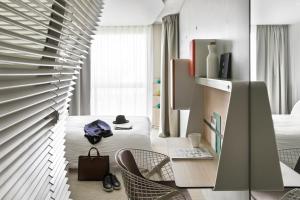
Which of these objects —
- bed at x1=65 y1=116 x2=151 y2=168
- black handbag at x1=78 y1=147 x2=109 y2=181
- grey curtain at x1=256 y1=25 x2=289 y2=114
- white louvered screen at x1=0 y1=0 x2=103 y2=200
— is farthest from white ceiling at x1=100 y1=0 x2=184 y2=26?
grey curtain at x1=256 y1=25 x2=289 y2=114

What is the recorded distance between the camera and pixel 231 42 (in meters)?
1.94

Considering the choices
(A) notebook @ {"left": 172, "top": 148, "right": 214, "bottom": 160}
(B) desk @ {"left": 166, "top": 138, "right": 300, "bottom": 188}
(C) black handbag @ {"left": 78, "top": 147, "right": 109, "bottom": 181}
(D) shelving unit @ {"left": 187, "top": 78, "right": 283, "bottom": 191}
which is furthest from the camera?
(C) black handbag @ {"left": 78, "top": 147, "right": 109, "bottom": 181}

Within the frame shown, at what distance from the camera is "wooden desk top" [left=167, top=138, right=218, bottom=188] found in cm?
168

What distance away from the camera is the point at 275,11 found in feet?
4.23

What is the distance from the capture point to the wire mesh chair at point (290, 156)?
123cm

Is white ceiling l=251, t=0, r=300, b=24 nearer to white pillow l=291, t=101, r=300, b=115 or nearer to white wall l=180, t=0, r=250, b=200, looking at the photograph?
white wall l=180, t=0, r=250, b=200

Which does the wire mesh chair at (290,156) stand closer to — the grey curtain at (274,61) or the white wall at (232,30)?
the grey curtain at (274,61)

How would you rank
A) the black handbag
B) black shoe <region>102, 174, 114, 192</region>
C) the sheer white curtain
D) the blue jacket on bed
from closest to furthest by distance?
black shoe <region>102, 174, 114, 192</region>
the black handbag
the blue jacket on bed
the sheer white curtain

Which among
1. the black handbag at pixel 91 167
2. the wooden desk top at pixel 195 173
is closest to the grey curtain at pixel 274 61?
the wooden desk top at pixel 195 173

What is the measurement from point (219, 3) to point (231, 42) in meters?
0.56

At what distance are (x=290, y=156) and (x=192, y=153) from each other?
996 mm

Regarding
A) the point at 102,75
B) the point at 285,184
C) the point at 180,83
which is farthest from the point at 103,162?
the point at 102,75

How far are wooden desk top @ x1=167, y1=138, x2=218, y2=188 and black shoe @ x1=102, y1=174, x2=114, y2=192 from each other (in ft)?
4.07

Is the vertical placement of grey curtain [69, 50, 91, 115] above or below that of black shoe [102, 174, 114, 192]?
above
